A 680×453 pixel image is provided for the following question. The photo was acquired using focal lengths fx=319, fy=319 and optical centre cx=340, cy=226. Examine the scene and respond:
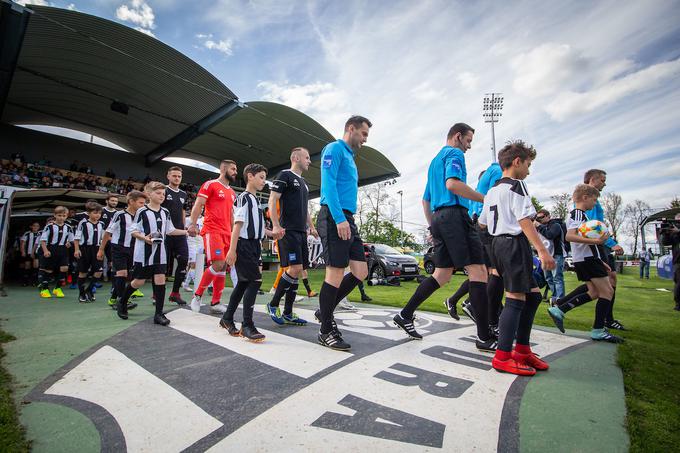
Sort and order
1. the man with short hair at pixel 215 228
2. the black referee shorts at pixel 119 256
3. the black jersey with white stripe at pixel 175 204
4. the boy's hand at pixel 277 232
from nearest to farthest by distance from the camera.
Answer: the boy's hand at pixel 277 232
the man with short hair at pixel 215 228
the black referee shorts at pixel 119 256
the black jersey with white stripe at pixel 175 204

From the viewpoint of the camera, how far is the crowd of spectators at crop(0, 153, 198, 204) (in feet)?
52.0

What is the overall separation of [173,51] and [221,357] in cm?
1441

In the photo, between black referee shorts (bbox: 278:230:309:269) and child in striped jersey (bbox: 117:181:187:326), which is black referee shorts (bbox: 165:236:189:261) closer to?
child in striped jersey (bbox: 117:181:187:326)

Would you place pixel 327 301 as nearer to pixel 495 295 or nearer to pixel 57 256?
pixel 495 295

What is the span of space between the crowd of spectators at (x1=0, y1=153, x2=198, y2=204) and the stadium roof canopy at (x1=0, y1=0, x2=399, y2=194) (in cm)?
281

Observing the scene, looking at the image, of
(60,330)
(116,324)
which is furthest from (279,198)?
(60,330)

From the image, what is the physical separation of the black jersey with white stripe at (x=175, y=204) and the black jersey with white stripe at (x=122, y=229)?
0.56 metres

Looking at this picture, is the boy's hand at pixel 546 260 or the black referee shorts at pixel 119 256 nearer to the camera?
the boy's hand at pixel 546 260

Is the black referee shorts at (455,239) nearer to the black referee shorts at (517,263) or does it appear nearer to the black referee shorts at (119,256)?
the black referee shorts at (517,263)

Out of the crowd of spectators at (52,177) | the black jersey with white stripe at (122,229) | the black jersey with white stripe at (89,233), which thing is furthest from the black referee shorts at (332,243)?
the crowd of spectators at (52,177)

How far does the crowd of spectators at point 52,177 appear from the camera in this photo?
15857mm

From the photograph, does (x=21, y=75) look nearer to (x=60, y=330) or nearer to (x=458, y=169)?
(x=60, y=330)

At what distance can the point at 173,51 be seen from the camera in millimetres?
12922

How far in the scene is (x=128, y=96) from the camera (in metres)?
16.4
